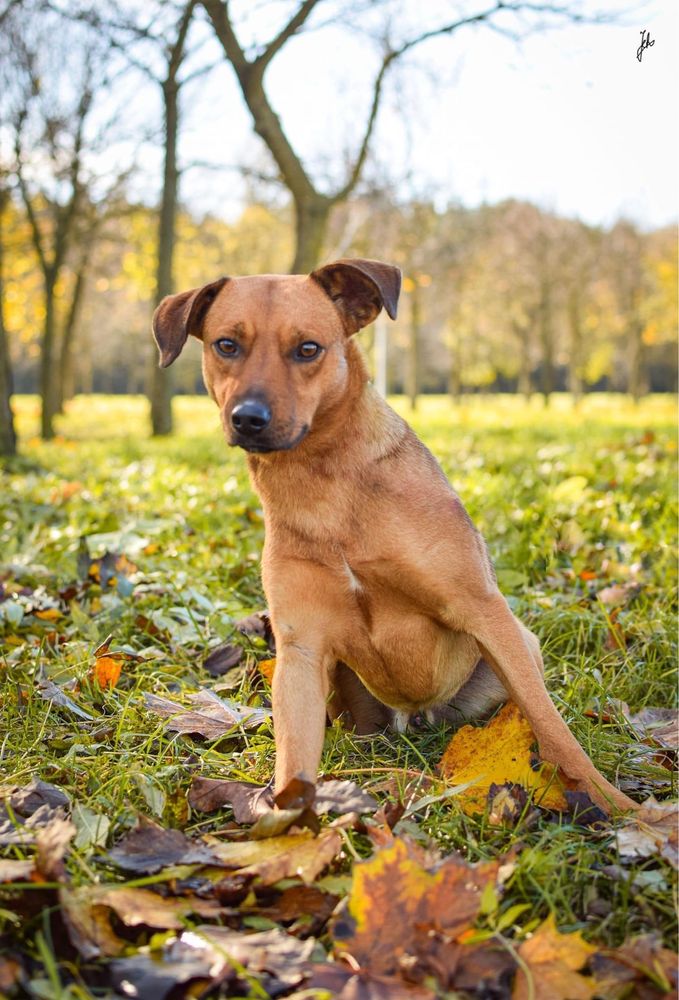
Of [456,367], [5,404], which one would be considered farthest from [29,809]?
[456,367]

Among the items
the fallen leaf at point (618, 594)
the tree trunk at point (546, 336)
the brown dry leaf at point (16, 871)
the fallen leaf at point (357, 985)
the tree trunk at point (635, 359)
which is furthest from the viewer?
the tree trunk at point (635, 359)

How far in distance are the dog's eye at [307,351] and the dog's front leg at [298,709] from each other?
3.20 feet

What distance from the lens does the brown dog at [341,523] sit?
2.83m

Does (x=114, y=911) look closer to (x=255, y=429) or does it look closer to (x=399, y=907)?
(x=399, y=907)

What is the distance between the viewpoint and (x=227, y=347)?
122 inches

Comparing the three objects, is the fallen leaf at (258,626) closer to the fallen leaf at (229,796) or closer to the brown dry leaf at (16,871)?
the fallen leaf at (229,796)

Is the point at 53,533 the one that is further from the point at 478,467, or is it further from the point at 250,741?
the point at 478,467

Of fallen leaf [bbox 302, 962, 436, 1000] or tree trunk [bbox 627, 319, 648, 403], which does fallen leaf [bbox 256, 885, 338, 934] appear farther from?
tree trunk [bbox 627, 319, 648, 403]

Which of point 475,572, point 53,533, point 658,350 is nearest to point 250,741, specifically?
point 475,572

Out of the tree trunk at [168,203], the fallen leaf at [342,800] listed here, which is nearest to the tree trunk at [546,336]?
the tree trunk at [168,203]

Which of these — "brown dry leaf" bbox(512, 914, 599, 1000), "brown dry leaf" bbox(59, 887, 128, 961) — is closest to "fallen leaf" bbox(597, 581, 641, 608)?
"brown dry leaf" bbox(512, 914, 599, 1000)

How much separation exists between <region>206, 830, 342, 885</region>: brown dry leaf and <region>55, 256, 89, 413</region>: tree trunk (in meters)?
22.7

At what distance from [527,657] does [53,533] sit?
12.9ft

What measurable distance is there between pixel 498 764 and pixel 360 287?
1.77m
